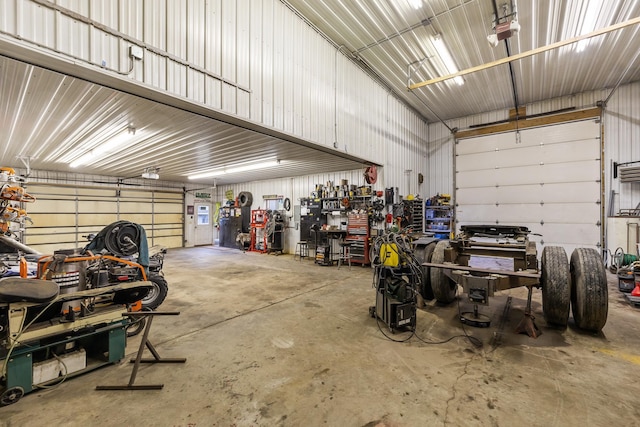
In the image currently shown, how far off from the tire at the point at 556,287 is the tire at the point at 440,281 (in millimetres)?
1143

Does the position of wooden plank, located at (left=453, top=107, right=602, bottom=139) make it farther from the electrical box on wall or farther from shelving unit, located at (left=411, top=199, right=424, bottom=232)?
the electrical box on wall

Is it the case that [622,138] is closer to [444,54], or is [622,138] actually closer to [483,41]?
[483,41]

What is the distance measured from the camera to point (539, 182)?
775 centimetres

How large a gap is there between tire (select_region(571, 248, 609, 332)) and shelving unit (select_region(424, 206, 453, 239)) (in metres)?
5.87

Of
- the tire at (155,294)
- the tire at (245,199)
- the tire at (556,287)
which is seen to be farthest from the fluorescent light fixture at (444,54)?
the tire at (245,199)

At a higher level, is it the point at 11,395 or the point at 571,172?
the point at 571,172

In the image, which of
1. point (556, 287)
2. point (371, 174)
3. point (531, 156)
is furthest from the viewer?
point (531, 156)

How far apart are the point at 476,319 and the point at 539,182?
653cm

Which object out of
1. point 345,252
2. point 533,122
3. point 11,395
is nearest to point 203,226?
point 345,252

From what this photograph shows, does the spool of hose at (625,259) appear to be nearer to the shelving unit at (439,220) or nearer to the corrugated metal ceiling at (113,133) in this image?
the shelving unit at (439,220)

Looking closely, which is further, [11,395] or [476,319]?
[476,319]

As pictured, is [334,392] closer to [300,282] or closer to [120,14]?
[300,282]

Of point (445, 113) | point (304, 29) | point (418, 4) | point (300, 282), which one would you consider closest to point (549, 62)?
point (445, 113)

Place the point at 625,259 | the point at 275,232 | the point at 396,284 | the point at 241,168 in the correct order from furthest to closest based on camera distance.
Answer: the point at 275,232 → the point at 241,168 → the point at 625,259 → the point at 396,284
